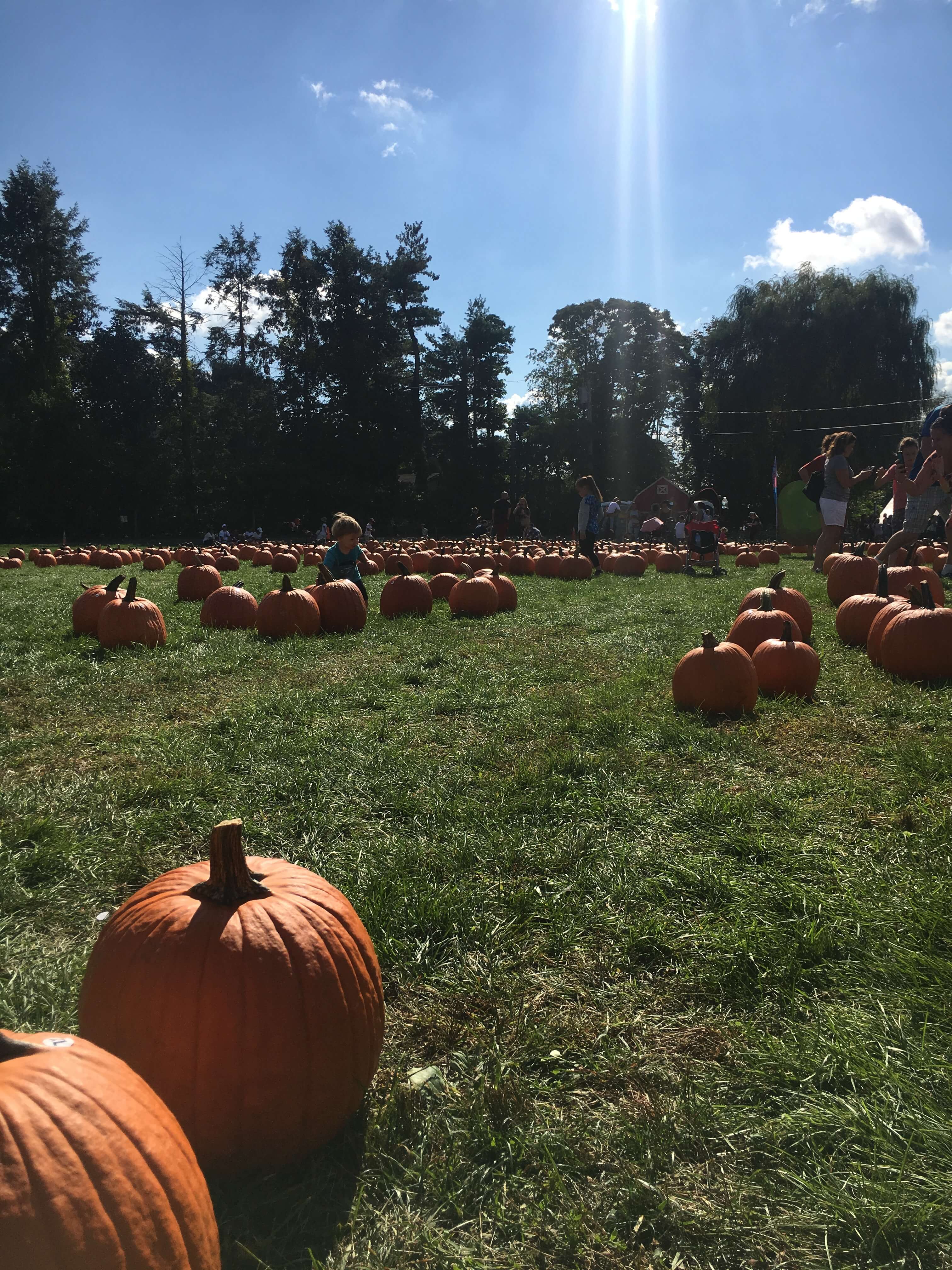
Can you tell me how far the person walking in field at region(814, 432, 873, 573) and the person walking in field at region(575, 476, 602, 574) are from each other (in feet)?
13.4

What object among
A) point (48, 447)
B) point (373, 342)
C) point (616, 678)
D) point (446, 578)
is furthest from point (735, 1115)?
point (373, 342)

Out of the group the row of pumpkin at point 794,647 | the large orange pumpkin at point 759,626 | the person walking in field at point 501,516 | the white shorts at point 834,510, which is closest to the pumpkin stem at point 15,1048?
the row of pumpkin at point 794,647

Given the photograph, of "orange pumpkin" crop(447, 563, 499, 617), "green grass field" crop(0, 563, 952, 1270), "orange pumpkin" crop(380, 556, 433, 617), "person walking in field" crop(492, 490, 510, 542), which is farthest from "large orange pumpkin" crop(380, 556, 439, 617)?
"person walking in field" crop(492, 490, 510, 542)

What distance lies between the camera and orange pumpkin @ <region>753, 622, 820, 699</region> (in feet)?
15.8

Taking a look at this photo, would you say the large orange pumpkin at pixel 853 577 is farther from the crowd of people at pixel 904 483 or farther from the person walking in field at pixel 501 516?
the person walking in field at pixel 501 516

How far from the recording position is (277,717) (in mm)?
4613

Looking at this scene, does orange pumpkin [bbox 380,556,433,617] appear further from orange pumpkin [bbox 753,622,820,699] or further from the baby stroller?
the baby stroller

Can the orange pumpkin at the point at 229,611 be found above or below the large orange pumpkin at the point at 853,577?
below

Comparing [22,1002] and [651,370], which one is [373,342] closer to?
[651,370]

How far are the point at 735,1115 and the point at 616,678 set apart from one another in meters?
4.08

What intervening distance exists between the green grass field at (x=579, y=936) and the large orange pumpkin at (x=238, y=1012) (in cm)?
12

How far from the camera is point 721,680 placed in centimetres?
449

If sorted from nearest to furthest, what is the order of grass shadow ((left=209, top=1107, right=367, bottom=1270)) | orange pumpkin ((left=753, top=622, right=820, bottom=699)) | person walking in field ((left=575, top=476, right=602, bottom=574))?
grass shadow ((left=209, top=1107, right=367, bottom=1270)) → orange pumpkin ((left=753, top=622, right=820, bottom=699)) → person walking in field ((left=575, top=476, right=602, bottom=574))

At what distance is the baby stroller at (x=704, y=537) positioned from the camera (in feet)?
53.1
